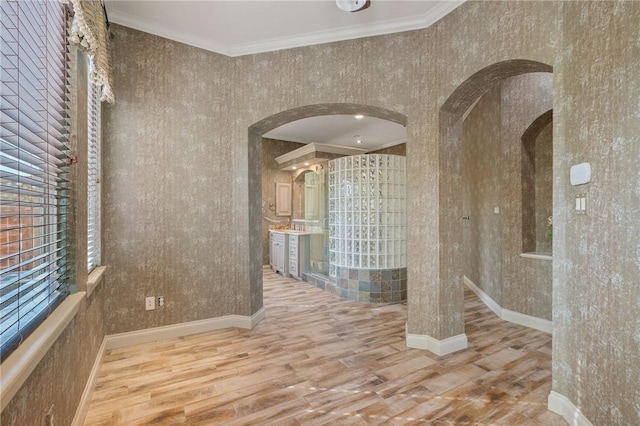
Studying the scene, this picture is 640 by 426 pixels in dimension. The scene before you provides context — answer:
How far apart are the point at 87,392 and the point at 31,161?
62.3 inches

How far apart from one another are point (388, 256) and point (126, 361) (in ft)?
10.6

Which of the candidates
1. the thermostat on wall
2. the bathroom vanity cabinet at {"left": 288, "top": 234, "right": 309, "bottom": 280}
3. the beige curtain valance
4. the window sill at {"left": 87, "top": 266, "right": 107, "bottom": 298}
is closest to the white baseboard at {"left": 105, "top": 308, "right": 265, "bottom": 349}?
the window sill at {"left": 87, "top": 266, "right": 107, "bottom": 298}

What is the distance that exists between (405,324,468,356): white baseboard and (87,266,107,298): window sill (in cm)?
257

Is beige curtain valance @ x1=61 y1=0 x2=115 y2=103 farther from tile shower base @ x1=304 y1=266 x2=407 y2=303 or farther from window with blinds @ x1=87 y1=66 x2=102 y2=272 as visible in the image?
tile shower base @ x1=304 y1=266 x2=407 y2=303

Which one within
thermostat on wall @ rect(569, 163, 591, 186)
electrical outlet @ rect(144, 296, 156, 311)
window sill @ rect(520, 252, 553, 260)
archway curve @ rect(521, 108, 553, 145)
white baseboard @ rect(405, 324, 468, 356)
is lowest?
white baseboard @ rect(405, 324, 468, 356)

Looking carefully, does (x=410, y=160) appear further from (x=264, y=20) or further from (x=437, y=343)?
(x=264, y=20)

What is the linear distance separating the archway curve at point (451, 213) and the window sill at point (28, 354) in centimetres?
262

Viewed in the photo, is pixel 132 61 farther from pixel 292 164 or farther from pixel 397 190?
pixel 292 164

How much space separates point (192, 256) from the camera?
3.14m

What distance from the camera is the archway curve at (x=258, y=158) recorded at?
315 centimetres

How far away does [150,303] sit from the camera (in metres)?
2.96

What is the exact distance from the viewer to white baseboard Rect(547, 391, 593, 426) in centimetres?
172

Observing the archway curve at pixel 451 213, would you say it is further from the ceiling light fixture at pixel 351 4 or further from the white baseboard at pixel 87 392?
the white baseboard at pixel 87 392

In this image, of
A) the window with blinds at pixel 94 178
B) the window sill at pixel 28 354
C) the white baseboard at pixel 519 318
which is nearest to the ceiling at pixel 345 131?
the white baseboard at pixel 519 318
